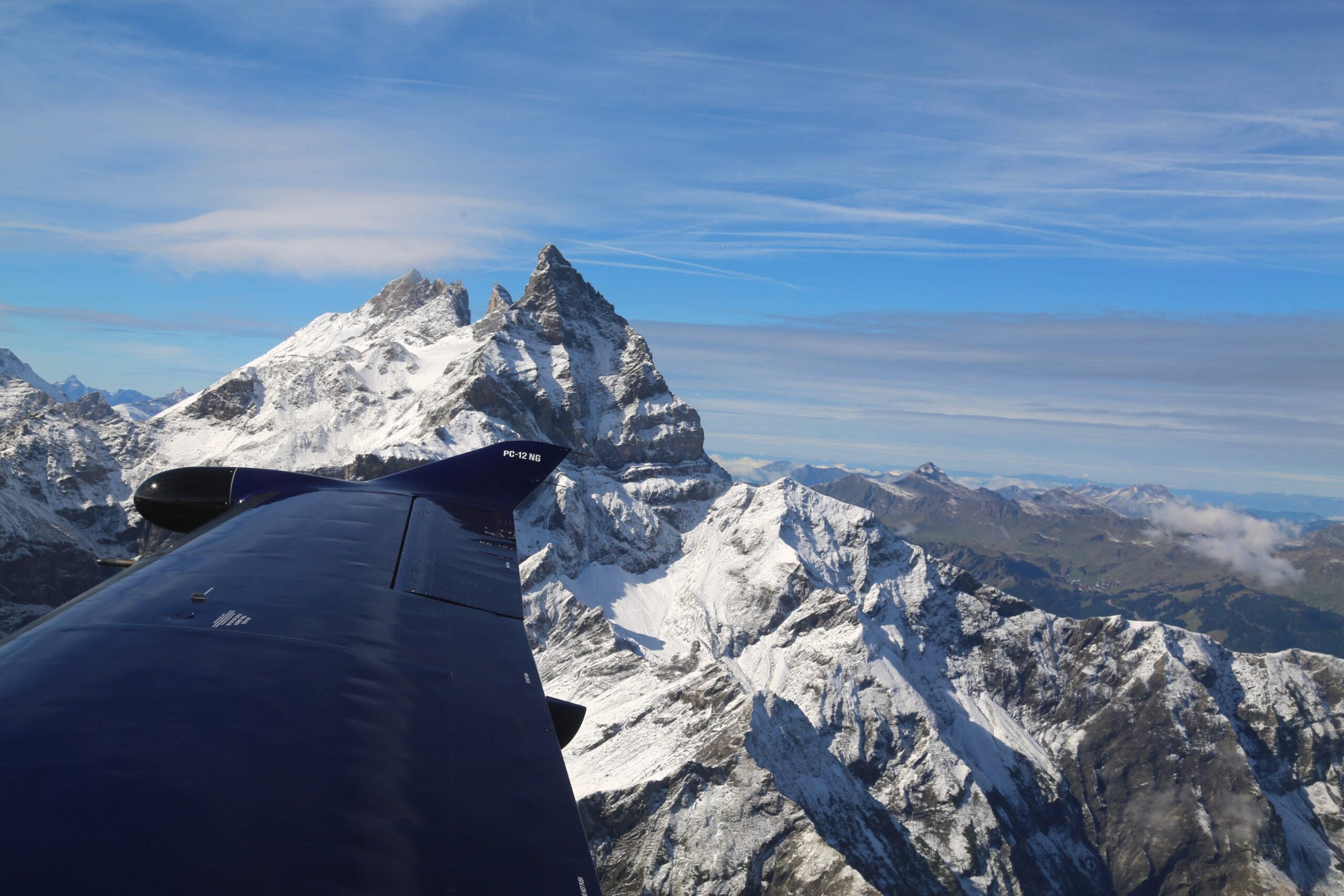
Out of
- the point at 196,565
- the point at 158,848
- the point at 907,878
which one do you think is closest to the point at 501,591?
the point at 196,565

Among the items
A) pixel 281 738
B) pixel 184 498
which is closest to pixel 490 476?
pixel 184 498

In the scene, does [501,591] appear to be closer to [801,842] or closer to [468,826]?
[468,826]

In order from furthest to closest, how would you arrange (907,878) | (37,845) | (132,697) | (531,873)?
(907,878) < (132,697) < (531,873) < (37,845)

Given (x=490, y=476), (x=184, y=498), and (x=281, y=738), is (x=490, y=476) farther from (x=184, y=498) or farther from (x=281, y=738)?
(x=281, y=738)

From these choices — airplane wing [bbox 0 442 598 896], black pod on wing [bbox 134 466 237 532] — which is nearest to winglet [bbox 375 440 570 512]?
black pod on wing [bbox 134 466 237 532]

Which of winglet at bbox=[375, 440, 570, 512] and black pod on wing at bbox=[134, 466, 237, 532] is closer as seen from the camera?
black pod on wing at bbox=[134, 466, 237, 532]

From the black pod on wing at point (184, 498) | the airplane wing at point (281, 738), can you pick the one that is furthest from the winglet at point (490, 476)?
the airplane wing at point (281, 738)

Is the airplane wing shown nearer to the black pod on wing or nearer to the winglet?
the black pod on wing
